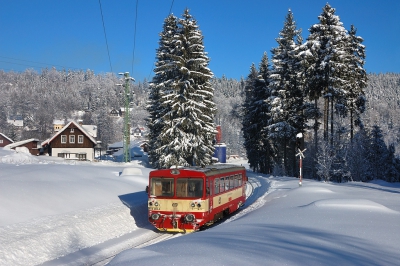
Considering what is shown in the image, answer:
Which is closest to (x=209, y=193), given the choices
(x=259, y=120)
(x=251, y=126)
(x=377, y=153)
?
(x=259, y=120)

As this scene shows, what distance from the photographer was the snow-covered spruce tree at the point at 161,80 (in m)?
33.1

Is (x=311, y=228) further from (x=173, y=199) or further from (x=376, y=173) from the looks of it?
(x=376, y=173)

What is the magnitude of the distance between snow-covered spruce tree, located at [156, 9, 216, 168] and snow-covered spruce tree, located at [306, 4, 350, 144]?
9.31 m

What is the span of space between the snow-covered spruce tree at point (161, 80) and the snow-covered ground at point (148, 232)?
1276 centimetres

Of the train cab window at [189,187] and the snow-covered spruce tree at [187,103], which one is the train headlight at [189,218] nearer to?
the train cab window at [189,187]

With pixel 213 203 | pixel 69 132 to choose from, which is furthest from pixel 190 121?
pixel 69 132

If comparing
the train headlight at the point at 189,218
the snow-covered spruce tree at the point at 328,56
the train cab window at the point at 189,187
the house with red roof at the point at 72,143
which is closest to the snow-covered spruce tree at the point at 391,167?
the snow-covered spruce tree at the point at 328,56

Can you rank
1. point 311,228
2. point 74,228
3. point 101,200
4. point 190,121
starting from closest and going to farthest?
point 311,228
point 74,228
point 101,200
point 190,121

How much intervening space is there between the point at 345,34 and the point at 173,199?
26.3 meters

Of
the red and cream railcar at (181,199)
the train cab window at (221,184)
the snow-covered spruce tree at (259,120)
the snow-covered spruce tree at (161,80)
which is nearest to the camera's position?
the red and cream railcar at (181,199)

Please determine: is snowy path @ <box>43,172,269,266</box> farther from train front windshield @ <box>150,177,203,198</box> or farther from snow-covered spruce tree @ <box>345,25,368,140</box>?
snow-covered spruce tree @ <box>345,25,368,140</box>

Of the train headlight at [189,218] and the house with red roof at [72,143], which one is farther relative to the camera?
the house with red roof at [72,143]

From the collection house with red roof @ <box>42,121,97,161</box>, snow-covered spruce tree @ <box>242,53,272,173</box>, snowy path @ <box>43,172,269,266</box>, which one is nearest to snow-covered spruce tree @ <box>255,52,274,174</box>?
snow-covered spruce tree @ <box>242,53,272,173</box>

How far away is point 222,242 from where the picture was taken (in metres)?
9.04
